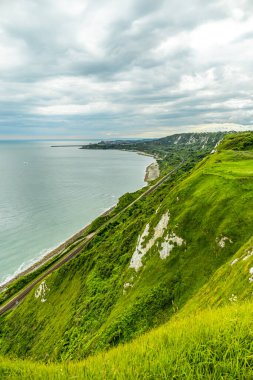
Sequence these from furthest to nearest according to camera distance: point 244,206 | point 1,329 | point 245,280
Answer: point 1,329 → point 244,206 → point 245,280

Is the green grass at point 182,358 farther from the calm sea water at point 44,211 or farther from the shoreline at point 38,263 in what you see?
the calm sea water at point 44,211

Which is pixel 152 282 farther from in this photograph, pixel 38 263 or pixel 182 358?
pixel 38 263

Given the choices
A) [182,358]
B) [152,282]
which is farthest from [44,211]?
[182,358]

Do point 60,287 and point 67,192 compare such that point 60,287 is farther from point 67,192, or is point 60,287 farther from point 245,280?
point 67,192

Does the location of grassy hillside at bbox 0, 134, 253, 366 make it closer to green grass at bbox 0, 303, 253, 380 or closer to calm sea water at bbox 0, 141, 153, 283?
green grass at bbox 0, 303, 253, 380

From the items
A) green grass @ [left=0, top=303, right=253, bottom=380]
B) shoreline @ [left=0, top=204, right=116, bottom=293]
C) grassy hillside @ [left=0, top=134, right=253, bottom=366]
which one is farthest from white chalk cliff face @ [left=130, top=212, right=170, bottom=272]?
shoreline @ [left=0, top=204, right=116, bottom=293]

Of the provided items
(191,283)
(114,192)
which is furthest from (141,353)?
(114,192)

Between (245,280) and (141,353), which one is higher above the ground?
(141,353)
